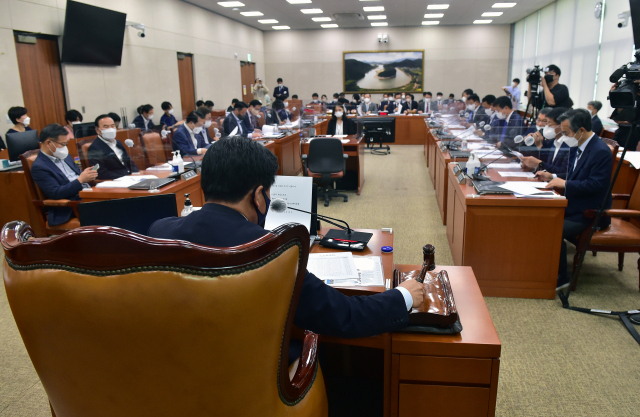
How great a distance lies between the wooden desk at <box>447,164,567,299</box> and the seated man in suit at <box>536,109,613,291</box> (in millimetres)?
207

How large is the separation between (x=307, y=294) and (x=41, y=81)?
705 centimetres

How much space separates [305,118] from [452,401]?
864 cm

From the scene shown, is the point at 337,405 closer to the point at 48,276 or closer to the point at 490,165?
the point at 48,276

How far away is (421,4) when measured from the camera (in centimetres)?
1138

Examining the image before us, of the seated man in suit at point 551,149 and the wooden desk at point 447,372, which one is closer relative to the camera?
the wooden desk at point 447,372

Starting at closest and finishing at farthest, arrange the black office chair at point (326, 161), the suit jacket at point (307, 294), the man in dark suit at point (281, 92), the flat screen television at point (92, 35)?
the suit jacket at point (307, 294) < the black office chair at point (326, 161) < the flat screen television at point (92, 35) < the man in dark suit at point (281, 92)

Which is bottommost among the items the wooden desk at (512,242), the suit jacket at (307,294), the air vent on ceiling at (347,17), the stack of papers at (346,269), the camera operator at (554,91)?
the wooden desk at (512,242)

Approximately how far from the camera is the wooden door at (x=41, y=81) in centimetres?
627

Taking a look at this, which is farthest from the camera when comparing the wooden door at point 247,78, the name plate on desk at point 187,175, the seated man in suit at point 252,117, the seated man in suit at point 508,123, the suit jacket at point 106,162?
the wooden door at point 247,78

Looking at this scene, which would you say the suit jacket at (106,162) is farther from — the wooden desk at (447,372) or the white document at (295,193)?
the wooden desk at (447,372)

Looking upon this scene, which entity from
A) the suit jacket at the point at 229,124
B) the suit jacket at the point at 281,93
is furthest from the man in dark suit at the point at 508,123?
the suit jacket at the point at 281,93

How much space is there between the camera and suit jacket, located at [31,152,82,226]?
3.45 m

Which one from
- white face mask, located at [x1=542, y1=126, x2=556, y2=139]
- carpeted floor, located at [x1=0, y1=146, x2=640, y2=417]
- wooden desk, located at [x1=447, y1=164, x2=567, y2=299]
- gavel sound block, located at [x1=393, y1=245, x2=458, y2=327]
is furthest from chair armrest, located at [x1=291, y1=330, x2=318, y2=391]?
white face mask, located at [x1=542, y1=126, x2=556, y2=139]

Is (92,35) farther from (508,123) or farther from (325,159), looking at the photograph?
(508,123)
